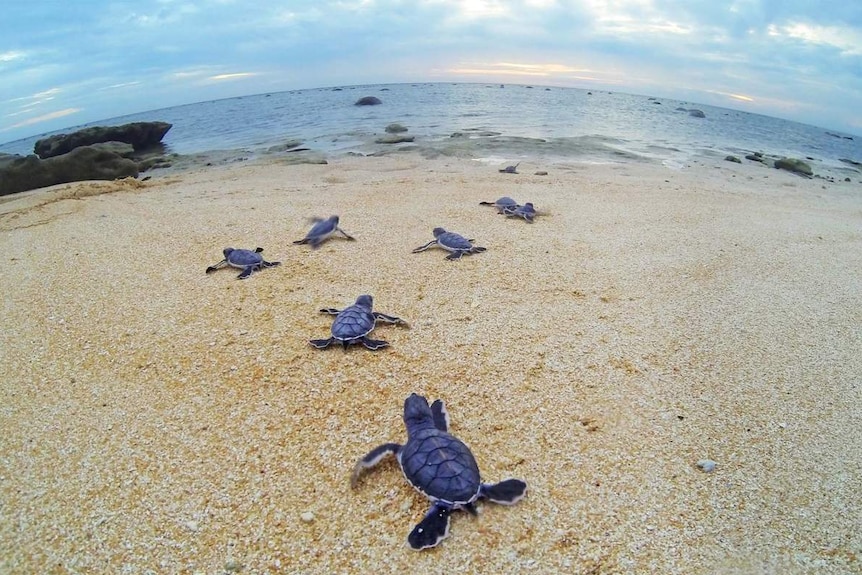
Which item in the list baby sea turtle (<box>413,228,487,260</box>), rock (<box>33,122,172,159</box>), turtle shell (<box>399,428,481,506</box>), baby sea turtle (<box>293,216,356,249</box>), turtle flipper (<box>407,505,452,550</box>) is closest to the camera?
turtle flipper (<box>407,505,452,550</box>)

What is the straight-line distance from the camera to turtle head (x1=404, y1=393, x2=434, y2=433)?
97.5 inches

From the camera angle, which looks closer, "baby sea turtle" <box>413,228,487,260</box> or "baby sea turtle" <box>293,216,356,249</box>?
"baby sea turtle" <box>413,228,487,260</box>

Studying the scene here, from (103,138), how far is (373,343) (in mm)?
27907

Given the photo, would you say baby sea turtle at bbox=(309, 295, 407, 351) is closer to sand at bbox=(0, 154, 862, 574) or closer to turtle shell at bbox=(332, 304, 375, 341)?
turtle shell at bbox=(332, 304, 375, 341)

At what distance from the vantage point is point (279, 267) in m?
4.92

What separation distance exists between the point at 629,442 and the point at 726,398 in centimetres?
96

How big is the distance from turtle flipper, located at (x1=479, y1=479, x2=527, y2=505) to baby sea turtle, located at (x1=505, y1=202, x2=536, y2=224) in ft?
16.7

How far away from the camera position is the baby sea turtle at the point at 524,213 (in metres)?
6.73

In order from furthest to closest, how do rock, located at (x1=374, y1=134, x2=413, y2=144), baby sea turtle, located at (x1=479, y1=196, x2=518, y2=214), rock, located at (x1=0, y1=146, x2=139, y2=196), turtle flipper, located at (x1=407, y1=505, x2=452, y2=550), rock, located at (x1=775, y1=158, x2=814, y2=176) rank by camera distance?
rock, located at (x1=374, y1=134, x2=413, y2=144)
rock, located at (x1=775, y1=158, x2=814, y2=176)
rock, located at (x1=0, y1=146, x2=139, y2=196)
baby sea turtle, located at (x1=479, y1=196, x2=518, y2=214)
turtle flipper, located at (x1=407, y1=505, x2=452, y2=550)

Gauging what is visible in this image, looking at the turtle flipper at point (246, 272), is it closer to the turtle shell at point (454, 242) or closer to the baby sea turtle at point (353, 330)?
the baby sea turtle at point (353, 330)

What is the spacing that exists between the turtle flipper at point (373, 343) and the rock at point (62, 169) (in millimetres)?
13782

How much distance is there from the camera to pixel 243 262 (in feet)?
Answer: 15.5

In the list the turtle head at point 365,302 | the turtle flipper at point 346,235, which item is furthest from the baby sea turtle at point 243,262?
the turtle head at point 365,302

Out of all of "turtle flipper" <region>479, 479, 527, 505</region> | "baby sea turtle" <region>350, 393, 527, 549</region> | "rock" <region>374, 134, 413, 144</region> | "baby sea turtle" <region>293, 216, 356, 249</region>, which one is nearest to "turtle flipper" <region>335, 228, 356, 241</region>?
"baby sea turtle" <region>293, 216, 356, 249</region>
